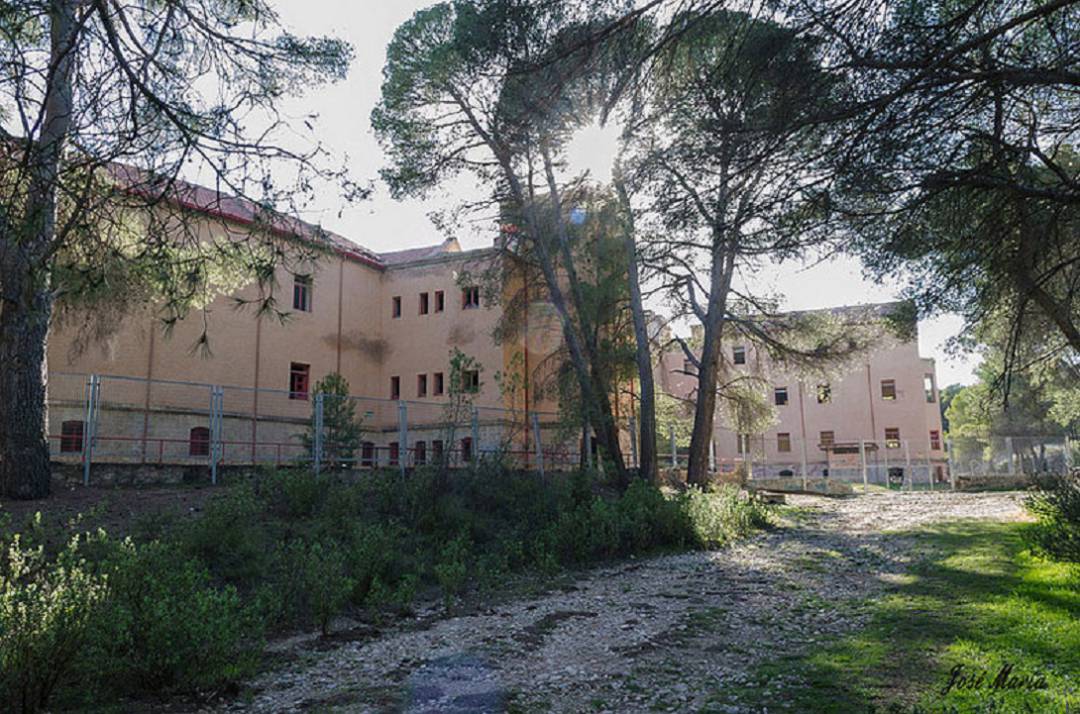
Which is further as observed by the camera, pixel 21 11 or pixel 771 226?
pixel 771 226

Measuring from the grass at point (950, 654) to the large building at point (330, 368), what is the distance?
936 centimetres

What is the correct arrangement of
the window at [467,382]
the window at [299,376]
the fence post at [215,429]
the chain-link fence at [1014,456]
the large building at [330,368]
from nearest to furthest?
the window at [467,382] < the fence post at [215,429] < the large building at [330,368] < the chain-link fence at [1014,456] < the window at [299,376]

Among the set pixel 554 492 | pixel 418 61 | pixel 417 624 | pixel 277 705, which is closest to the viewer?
pixel 277 705

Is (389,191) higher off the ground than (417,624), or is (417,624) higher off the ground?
(389,191)

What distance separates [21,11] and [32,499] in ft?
28.5

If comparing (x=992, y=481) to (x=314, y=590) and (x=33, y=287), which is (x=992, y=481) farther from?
(x=33, y=287)

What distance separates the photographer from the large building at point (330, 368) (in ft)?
61.9

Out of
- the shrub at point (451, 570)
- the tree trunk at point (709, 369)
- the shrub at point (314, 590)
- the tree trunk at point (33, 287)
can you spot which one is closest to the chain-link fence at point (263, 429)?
the tree trunk at point (33, 287)

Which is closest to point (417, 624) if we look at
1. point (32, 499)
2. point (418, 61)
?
point (32, 499)

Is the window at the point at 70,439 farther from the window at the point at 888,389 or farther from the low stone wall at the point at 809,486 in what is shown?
the window at the point at 888,389

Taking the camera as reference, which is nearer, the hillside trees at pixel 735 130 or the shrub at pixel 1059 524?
the hillside trees at pixel 735 130

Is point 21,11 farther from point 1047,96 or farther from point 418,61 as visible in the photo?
point 418,61

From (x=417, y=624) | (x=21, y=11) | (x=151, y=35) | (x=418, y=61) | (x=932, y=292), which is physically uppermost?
(x=418, y=61)

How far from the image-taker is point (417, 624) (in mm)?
7777
